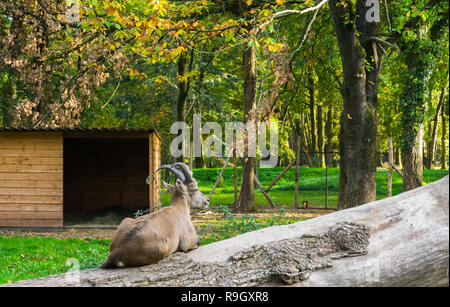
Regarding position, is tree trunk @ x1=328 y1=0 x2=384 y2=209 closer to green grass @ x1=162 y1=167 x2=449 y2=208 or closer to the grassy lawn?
the grassy lawn

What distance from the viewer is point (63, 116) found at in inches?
531

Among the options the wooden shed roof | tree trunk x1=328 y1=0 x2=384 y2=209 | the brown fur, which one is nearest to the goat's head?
the brown fur

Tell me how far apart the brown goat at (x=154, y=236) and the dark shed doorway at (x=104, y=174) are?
12679 millimetres

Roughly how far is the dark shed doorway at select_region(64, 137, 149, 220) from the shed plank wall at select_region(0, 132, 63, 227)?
441cm

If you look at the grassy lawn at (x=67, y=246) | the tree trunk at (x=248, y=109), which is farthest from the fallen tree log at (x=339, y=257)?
the tree trunk at (x=248, y=109)

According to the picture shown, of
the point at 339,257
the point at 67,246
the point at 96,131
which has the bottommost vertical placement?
the point at 67,246

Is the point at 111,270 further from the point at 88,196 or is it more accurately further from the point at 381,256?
the point at 88,196

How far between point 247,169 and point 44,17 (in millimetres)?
8406

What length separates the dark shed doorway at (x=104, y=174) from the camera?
17.8 meters

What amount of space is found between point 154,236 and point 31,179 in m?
10.3

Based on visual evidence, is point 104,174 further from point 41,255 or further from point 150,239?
point 150,239

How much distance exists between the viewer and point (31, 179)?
13.3 meters

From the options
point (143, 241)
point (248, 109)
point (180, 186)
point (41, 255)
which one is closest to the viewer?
point (143, 241)

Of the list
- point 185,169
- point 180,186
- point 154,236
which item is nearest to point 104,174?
point 185,169
